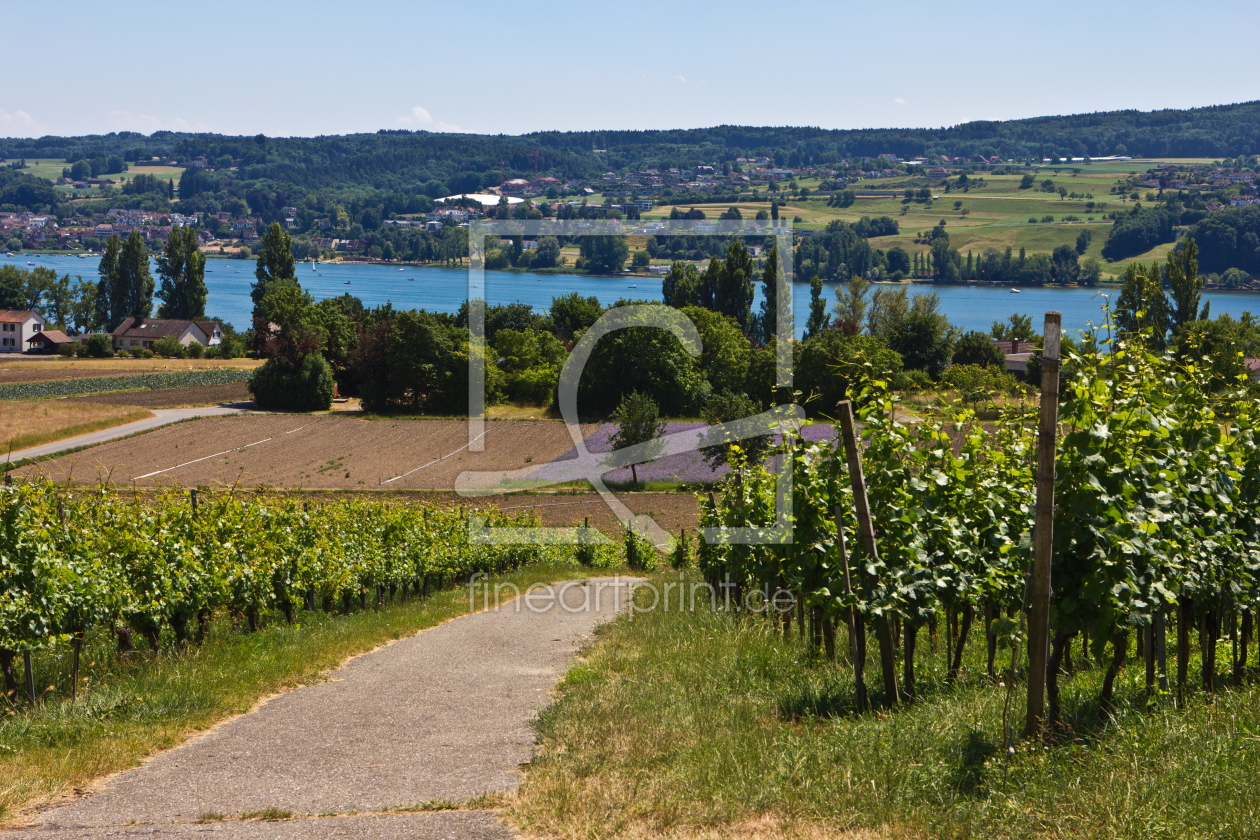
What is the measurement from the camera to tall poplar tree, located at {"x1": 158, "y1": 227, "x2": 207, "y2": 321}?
4820 inches

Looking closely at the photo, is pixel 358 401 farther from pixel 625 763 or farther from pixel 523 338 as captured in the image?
pixel 625 763

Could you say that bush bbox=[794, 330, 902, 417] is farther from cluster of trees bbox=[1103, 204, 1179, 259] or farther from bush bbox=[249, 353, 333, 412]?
cluster of trees bbox=[1103, 204, 1179, 259]

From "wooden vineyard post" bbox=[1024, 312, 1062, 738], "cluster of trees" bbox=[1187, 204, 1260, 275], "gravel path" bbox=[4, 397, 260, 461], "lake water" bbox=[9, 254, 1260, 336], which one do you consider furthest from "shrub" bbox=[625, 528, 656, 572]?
"cluster of trees" bbox=[1187, 204, 1260, 275]

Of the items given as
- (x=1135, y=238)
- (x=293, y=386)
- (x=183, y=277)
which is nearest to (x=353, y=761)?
(x=293, y=386)

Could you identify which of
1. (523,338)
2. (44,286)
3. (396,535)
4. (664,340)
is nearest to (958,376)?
(664,340)

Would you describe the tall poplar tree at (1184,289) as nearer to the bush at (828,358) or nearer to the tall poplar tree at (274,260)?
the bush at (828,358)

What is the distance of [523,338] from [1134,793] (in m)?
78.9

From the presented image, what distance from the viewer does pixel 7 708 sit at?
8805mm

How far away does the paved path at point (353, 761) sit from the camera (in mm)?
6207

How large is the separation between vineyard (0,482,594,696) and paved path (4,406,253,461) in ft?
117

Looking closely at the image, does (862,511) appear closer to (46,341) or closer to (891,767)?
(891,767)

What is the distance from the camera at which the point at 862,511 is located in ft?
23.5

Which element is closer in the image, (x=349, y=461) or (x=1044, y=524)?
(x=1044, y=524)

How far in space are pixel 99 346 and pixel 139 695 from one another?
369ft
